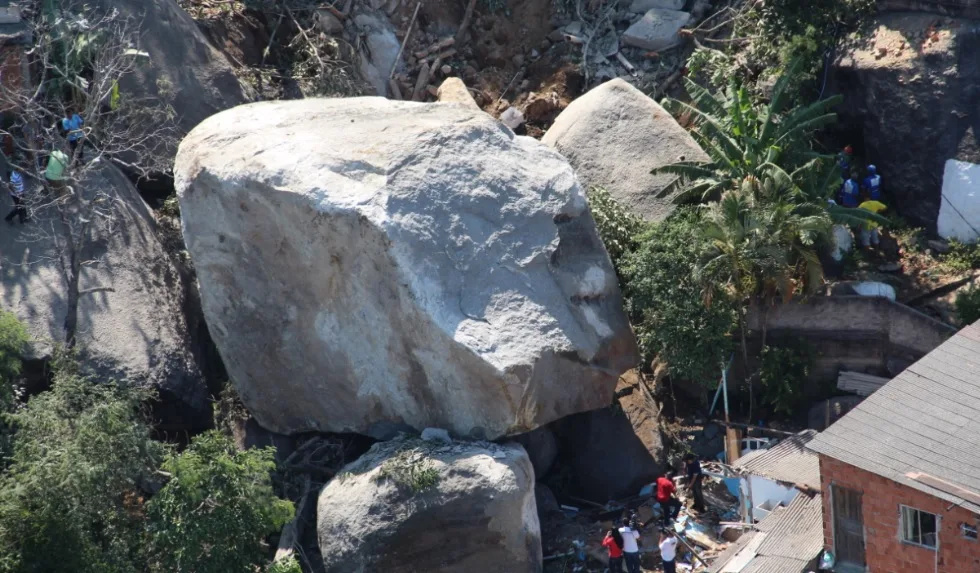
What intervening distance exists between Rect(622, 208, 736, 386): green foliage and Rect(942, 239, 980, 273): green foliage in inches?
202

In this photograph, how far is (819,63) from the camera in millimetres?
26281

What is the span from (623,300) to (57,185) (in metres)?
10.8

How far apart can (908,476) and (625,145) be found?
10.8m

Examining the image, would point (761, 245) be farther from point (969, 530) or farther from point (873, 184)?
point (969, 530)

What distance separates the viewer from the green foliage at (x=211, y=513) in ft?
63.2

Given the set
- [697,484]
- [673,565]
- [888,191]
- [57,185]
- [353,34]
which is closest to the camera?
[673,565]

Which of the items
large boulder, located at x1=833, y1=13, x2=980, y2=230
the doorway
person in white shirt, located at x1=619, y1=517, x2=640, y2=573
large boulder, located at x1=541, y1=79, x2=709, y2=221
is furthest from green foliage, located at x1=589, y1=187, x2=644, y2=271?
the doorway

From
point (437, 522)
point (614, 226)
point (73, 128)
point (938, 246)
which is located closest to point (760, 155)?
point (614, 226)

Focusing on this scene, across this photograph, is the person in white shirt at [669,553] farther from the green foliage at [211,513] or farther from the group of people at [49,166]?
the group of people at [49,166]

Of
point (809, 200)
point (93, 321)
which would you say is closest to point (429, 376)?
point (93, 321)

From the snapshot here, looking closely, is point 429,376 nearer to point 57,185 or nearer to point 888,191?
point 57,185

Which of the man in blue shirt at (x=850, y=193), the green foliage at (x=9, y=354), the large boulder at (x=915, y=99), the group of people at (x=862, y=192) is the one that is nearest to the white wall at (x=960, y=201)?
the large boulder at (x=915, y=99)

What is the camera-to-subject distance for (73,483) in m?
19.0

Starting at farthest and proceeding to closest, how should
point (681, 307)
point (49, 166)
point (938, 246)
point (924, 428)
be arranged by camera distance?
1. point (938, 246)
2. point (49, 166)
3. point (681, 307)
4. point (924, 428)
